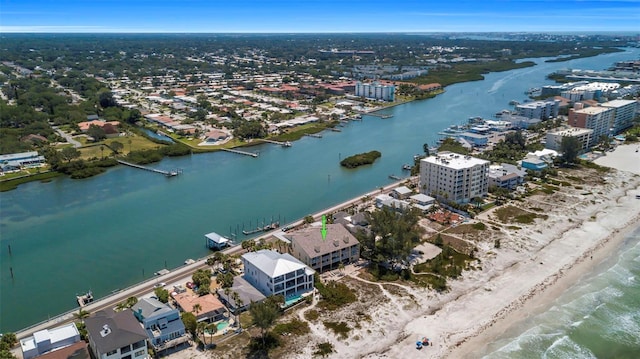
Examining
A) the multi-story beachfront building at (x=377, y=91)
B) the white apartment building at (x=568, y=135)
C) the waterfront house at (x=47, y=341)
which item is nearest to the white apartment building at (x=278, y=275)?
the waterfront house at (x=47, y=341)

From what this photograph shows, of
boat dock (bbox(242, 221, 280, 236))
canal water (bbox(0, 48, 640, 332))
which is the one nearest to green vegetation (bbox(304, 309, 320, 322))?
canal water (bbox(0, 48, 640, 332))

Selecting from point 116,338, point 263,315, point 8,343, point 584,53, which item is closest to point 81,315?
point 8,343

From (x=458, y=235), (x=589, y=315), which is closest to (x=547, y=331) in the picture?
(x=589, y=315)

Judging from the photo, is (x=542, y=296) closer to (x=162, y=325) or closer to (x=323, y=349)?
(x=323, y=349)

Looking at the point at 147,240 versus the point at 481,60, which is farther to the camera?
the point at 481,60

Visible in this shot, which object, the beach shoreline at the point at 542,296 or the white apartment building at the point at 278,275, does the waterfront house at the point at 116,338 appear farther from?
the beach shoreline at the point at 542,296

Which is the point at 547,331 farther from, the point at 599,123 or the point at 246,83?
the point at 246,83
